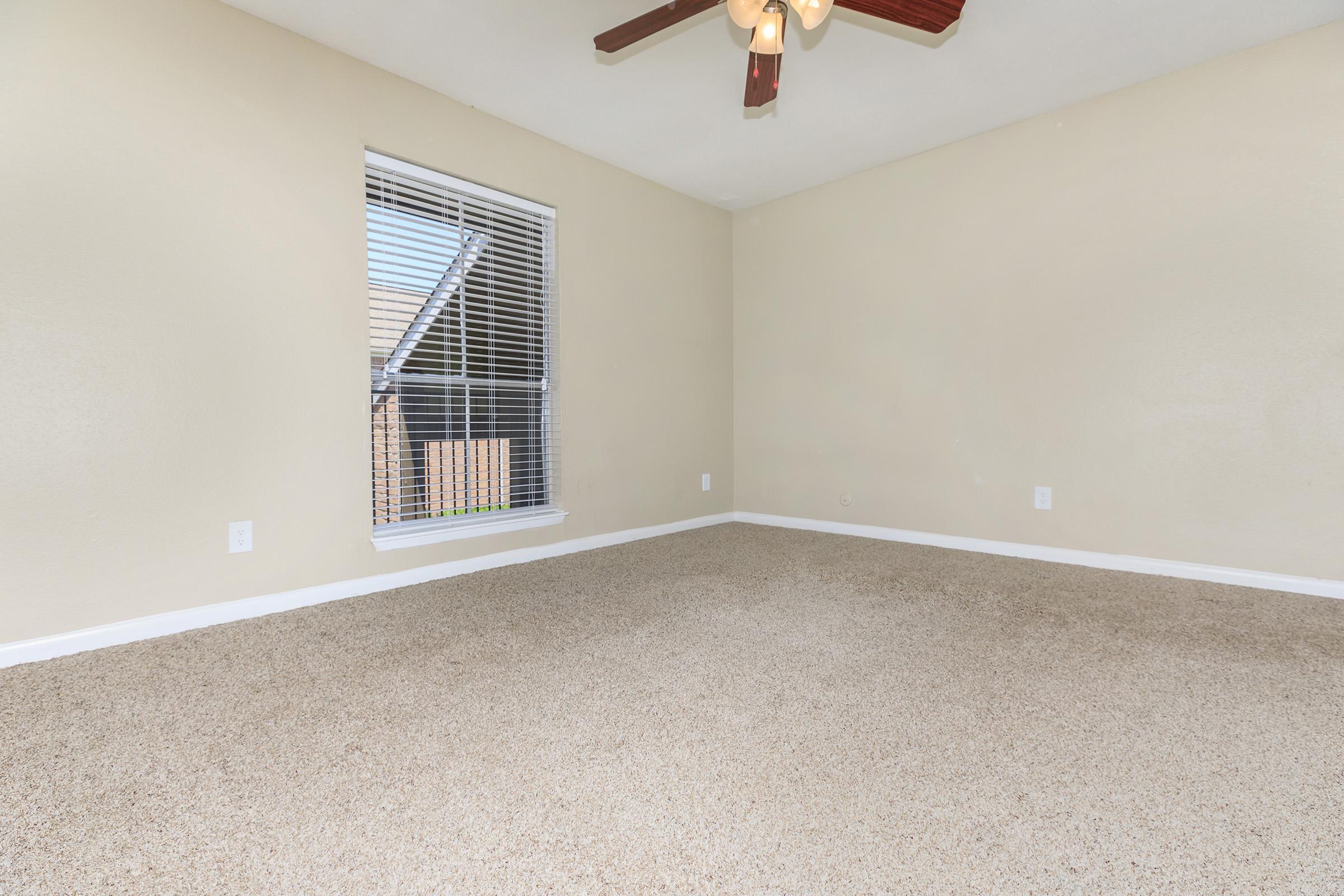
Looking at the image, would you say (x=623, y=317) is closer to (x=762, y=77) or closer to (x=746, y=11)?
(x=762, y=77)

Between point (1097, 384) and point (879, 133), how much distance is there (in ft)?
5.46

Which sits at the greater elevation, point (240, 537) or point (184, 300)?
point (184, 300)

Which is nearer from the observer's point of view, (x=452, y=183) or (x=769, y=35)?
(x=769, y=35)

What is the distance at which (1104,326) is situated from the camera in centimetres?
280

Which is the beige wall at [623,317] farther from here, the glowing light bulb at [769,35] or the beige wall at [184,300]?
the glowing light bulb at [769,35]

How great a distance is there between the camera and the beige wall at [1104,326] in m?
2.37

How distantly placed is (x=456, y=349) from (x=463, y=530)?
0.88 m

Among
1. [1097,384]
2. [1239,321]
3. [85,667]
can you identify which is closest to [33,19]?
[85,667]

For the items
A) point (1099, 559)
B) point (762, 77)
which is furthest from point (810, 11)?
point (1099, 559)

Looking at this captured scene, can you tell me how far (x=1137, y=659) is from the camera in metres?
1.76

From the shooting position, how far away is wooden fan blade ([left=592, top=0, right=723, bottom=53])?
1692mm

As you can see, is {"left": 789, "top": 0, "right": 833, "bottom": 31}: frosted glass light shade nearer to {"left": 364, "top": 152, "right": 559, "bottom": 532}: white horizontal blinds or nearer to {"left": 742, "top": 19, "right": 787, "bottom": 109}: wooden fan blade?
{"left": 742, "top": 19, "right": 787, "bottom": 109}: wooden fan blade

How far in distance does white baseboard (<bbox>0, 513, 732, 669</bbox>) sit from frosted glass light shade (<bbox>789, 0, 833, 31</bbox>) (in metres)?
2.52

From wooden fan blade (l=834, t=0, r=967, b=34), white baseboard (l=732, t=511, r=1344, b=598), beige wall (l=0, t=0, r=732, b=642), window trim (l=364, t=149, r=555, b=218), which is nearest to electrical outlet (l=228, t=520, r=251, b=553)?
beige wall (l=0, t=0, r=732, b=642)
